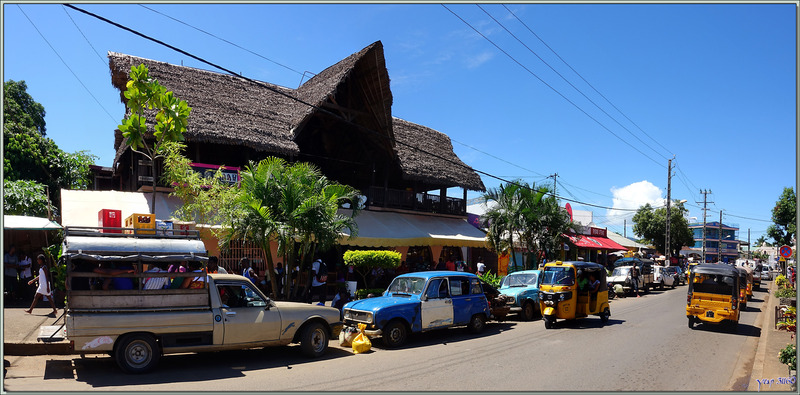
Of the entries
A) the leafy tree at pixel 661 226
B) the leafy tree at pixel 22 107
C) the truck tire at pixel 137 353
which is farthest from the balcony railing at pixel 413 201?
the leafy tree at pixel 661 226

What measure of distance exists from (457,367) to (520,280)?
27.7ft

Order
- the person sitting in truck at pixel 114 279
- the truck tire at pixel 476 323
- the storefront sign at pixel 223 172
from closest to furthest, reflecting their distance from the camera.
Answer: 1. the person sitting in truck at pixel 114 279
2. the truck tire at pixel 476 323
3. the storefront sign at pixel 223 172

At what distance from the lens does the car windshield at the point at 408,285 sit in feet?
39.9

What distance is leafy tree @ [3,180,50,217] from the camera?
59.3 feet

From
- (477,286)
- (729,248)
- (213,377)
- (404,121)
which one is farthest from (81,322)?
(729,248)

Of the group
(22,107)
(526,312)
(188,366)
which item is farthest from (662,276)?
(22,107)

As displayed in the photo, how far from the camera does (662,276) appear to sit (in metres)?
31.2

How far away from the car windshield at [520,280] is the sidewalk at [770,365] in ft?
20.3

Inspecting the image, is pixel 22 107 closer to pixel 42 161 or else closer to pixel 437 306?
pixel 42 161

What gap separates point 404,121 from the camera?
28984 millimetres

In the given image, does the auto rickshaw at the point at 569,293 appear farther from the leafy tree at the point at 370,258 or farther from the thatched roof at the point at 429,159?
the thatched roof at the point at 429,159

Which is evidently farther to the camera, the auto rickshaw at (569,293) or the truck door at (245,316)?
the auto rickshaw at (569,293)

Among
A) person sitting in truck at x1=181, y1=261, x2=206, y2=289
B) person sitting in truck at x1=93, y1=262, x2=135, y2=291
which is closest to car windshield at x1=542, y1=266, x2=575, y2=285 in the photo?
person sitting in truck at x1=181, y1=261, x2=206, y2=289

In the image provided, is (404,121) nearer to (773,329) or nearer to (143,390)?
(773,329)
